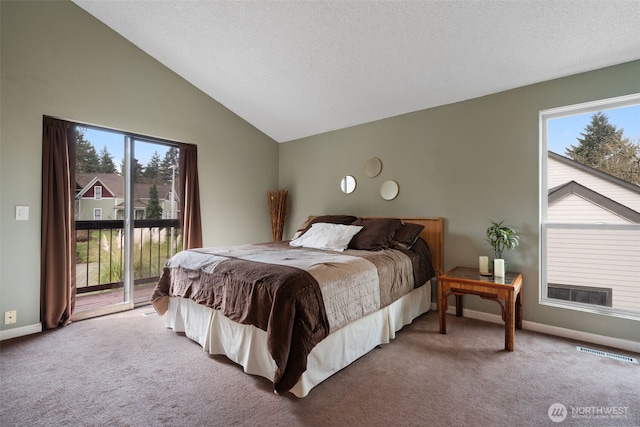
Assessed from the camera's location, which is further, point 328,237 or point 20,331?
point 328,237

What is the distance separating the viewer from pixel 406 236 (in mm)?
3197

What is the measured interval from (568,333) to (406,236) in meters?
1.65

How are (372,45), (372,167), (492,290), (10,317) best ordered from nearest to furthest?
(492,290) < (10,317) < (372,45) < (372,167)

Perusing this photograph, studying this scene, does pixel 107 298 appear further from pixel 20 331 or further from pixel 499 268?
pixel 499 268

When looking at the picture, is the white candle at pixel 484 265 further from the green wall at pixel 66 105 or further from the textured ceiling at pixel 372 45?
the green wall at pixel 66 105

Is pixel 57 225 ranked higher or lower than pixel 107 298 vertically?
higher

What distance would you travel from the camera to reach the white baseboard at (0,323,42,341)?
257 cm

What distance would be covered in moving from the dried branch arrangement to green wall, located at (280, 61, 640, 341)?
42.8 inches

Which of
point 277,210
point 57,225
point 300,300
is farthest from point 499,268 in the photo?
point 57,225

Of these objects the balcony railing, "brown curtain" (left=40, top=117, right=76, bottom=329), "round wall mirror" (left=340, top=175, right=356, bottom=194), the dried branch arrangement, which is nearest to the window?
"round wall mirror" (left=340, top=175, right=356, bottom=194)

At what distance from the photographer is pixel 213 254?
2.62 meters

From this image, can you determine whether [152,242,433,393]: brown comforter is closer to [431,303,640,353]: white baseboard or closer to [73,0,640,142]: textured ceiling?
[431,303,640,353]: white baseboard

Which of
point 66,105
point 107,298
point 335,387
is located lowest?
point 335,387

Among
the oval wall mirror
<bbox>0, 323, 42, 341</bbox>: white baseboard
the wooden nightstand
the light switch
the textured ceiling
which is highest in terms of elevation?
the textured ceiling
